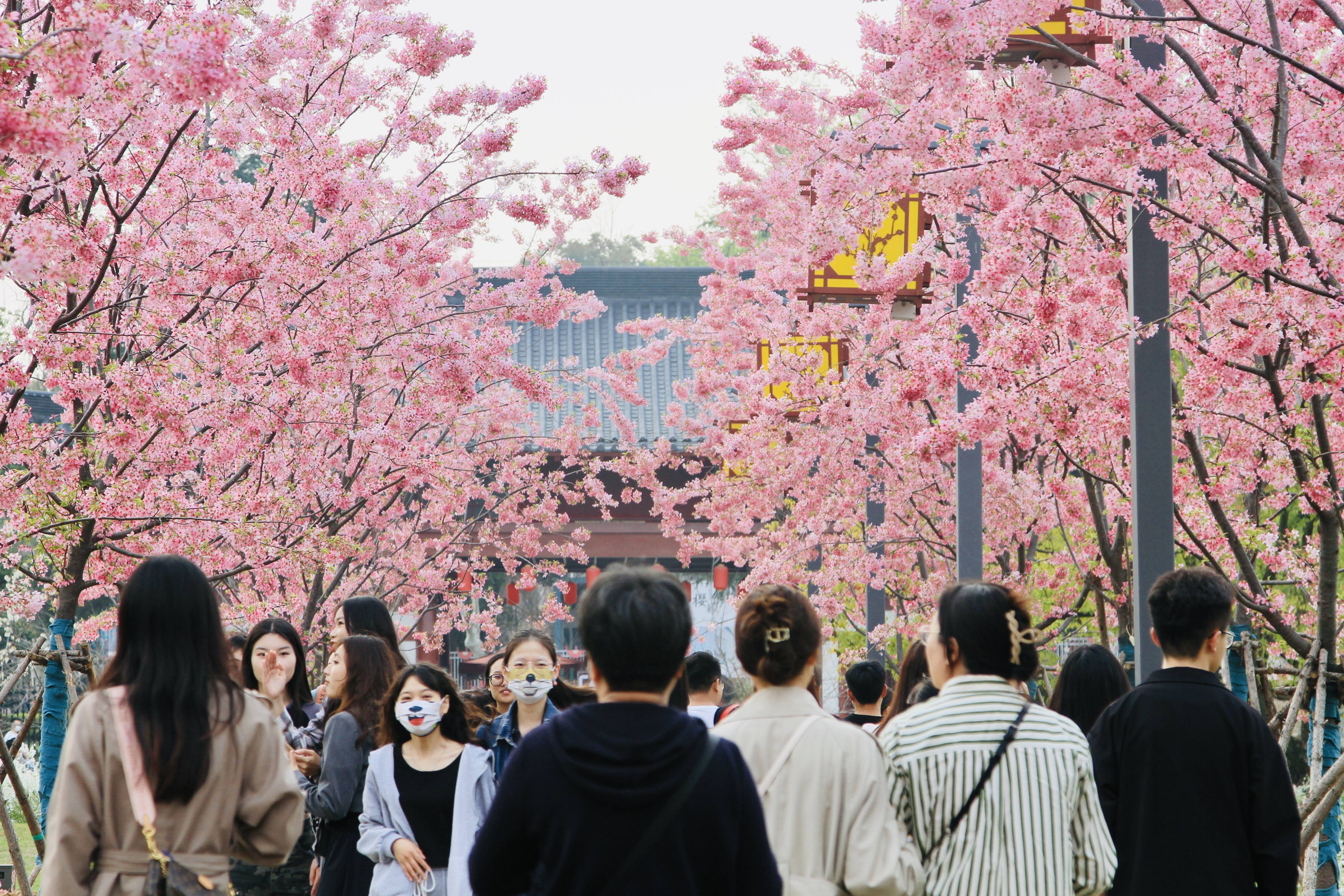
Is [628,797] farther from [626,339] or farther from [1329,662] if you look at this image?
[626,339]

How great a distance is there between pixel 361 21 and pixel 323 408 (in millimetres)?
2498

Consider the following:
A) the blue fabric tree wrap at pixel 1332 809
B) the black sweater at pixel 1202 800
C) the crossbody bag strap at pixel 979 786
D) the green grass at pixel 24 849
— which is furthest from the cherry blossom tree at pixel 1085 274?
the green grass at pixel 24 849

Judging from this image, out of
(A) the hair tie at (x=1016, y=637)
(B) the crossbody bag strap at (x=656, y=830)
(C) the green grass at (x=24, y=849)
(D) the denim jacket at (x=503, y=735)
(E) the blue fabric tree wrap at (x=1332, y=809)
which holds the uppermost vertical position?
(A) the hair tie at (x=1016, y=637)

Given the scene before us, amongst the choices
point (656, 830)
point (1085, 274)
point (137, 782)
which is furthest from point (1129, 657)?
point (137, 782)

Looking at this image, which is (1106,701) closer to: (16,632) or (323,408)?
(323,408)

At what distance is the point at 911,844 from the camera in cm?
324

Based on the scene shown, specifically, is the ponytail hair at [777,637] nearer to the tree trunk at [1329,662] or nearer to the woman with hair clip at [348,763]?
the woman with hair clip at [348,763]

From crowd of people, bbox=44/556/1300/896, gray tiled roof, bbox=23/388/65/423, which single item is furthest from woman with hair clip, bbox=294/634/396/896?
gray tiled roof, bbox=23/388/65/423

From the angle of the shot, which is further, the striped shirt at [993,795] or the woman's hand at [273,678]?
the woman's hand at [273,678]

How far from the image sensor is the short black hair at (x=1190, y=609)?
4.00m

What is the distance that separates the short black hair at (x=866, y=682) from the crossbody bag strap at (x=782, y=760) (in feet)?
11.4

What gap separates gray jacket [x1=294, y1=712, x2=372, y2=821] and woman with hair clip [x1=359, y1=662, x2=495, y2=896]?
0.23m

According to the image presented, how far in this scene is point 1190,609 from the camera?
4.00 metres

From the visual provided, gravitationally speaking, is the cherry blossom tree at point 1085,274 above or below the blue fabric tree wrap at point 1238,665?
above
